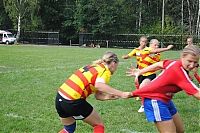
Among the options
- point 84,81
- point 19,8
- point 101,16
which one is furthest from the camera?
point 101,16

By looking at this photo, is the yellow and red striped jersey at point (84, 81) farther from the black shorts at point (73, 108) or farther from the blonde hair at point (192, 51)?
the blonde hair at point (192, 51)

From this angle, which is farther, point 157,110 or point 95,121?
point 95,121

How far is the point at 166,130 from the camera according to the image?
5703 mm

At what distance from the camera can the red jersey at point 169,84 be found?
5.47 metres

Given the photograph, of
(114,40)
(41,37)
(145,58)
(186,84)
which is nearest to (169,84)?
(186,84)

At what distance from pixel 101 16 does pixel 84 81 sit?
60707 millimetres

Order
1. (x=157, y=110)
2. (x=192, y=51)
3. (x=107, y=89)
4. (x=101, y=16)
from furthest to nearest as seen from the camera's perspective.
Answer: (x=101, y=16) < (x=107, y=89) < (x=157, y=110) < (x=192, y=51)

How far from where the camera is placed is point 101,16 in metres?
66.3

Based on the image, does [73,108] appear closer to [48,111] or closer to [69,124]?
[69,124]

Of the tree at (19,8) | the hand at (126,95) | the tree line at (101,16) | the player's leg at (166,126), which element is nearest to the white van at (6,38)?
the tree at (19,8)

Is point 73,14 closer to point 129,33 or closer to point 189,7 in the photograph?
point 129,33

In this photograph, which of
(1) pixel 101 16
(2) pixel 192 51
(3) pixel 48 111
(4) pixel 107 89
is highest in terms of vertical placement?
(1) pixel 101 16

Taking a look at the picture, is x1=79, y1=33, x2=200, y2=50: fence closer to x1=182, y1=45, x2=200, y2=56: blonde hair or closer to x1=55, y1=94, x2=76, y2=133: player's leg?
x1=55, y1=94, x2=76, y2=133: player's leg

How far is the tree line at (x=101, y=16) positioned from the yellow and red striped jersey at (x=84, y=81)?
57.2 m
